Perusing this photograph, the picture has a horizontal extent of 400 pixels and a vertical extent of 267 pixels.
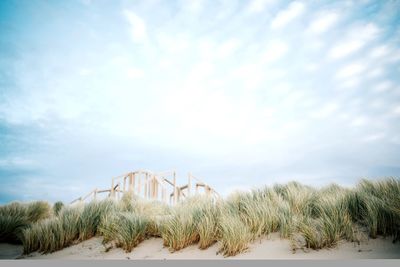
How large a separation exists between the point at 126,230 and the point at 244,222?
2.08m

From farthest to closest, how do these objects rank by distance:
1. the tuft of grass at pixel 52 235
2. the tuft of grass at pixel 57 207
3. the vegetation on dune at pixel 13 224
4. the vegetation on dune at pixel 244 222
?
1. the tuft of grass at pixel 57 207
2. the vegetation on dune at pixel 13 224
3. the tuft of grass at pixel 52 235
4. the vegetation on dune at pixel 244 222

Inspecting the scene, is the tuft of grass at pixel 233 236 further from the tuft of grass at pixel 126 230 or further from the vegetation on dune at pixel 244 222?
the tuft of grass at pixel 126 230

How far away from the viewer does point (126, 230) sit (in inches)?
219

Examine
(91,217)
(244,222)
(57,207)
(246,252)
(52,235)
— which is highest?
(57,207)

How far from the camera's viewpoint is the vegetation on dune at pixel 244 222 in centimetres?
437

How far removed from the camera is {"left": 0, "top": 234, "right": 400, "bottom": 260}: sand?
158 inches

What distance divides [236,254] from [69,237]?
343 centimetres

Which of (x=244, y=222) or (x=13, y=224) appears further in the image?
(x=13, y=224)

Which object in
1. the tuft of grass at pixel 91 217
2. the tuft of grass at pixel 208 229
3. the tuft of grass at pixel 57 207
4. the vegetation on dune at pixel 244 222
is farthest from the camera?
the tuft of grass at pixel 57 207

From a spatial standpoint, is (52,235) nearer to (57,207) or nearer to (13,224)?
(13,224)

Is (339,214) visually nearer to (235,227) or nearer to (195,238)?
(235,227)

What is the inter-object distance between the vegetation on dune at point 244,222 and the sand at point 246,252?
11cm

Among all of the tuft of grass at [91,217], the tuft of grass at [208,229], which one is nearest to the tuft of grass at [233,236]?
the tuft of grass at [208,229]

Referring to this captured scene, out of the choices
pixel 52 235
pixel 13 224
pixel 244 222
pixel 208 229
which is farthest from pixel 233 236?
pixel 13 224
